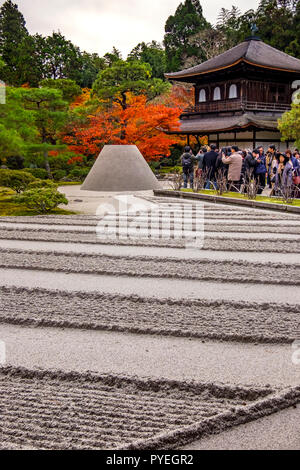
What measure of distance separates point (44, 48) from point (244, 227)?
28.3 meters

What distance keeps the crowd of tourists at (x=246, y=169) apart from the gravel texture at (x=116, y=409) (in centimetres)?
910

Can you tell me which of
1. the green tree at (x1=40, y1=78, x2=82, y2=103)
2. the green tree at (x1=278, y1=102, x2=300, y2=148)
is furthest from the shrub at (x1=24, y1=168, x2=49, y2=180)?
the green tree at (x1=278, y1=102, x2=300, y2=148)

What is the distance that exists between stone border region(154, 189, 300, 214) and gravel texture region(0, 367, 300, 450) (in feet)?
26.2

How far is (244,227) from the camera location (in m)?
8.25

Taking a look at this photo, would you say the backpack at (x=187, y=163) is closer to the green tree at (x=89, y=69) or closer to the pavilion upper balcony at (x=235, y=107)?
the pavilion upper balcony at (x=235, y=107)

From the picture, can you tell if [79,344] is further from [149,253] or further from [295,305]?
[149,253]

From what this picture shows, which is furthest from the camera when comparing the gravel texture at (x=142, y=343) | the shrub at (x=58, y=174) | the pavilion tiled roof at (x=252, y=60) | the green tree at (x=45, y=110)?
the pavilion tiled roof at (x=252, y=60)

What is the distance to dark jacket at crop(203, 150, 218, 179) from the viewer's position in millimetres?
13797

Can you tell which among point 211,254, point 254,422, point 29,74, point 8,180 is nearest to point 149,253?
point 211,254

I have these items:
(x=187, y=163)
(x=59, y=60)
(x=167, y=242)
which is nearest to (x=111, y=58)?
(x=59, y=60)

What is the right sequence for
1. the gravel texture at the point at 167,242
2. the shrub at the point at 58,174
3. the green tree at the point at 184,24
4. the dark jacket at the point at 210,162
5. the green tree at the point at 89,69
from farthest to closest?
the green tree at the point at 184,24, the green tree at the point at 89,69, the shrub at the point at 58,174, the dark jacket at the point at 210,162, the gravel texture at the point at 167,242

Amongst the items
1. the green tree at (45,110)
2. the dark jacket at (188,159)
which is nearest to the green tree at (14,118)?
the green tree at (45,110)

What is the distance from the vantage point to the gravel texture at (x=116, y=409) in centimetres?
214

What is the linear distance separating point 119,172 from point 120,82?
29.7 ft
